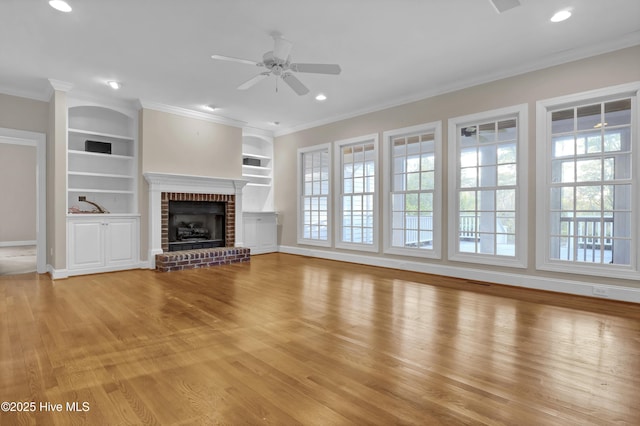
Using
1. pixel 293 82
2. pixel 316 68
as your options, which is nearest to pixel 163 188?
pixel 293 82

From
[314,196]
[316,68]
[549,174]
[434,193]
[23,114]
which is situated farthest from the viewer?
[314,196]

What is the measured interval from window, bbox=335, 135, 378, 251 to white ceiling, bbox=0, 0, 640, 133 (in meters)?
1.34

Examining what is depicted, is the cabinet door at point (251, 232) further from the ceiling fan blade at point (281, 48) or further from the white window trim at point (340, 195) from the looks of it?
the ceiling fan blade at point (281, 48)

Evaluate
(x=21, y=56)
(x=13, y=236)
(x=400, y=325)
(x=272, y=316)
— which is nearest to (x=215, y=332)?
(x=272, y=316)

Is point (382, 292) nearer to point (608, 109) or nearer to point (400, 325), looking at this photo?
point (400, 325)

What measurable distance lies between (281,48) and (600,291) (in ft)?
14.8

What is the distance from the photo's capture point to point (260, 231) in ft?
25.9

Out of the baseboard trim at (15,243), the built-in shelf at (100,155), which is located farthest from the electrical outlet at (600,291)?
the baseboard trim at (15,243)

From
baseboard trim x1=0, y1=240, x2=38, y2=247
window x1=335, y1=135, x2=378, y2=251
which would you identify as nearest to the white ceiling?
window x1=335, y1=135, x2=378, y2=251

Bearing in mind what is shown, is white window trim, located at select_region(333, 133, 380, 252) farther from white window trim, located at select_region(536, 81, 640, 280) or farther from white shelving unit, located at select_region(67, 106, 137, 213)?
white shelving unit, located at select_region(67, 106, 137, 213)

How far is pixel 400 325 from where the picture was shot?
3012 millimetres

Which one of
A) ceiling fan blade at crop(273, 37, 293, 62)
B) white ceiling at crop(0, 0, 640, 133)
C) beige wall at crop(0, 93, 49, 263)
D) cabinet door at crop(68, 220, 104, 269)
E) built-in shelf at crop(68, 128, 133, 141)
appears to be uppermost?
white ceiling at crop(0, 0, 640, 133)

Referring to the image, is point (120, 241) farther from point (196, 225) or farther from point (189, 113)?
point (189, 113)

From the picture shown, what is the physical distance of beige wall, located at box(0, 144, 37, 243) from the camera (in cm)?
911
